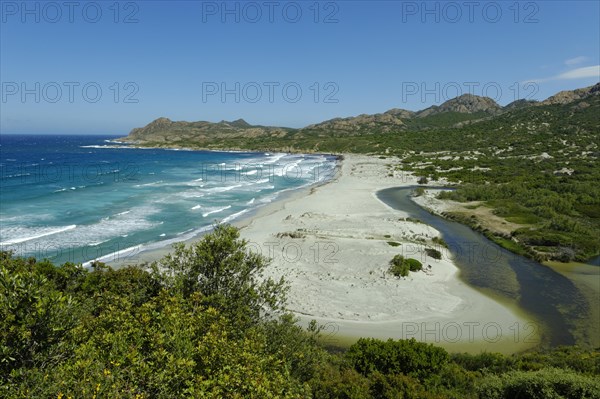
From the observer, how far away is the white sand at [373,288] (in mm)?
21578

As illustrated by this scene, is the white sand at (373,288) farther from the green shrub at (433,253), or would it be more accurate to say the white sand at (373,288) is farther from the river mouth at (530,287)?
the river mouth at (530,287)

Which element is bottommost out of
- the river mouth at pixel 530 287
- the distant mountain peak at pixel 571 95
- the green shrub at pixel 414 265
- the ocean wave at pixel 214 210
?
the river mouth at pixel 530 287

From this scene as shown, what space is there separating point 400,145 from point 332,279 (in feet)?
416

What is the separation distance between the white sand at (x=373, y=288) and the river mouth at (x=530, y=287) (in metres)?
1.29

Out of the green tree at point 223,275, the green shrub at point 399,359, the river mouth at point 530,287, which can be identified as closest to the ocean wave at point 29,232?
the green tree at point 223,275

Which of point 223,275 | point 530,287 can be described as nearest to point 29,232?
point 223,275

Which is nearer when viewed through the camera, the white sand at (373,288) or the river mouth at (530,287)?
the white sand at (373,288)

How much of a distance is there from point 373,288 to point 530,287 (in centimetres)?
1242

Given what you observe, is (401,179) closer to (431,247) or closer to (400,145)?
(431,247)

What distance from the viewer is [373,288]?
26.5 meters

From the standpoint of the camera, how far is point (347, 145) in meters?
166

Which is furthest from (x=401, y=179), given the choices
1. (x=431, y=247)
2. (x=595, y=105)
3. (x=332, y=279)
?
(x=595, y=105)

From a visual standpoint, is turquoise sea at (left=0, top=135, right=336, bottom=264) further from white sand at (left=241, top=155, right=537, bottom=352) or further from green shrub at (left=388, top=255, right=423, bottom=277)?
green shrub at (left=388, top=255, right=423, bottom=277)

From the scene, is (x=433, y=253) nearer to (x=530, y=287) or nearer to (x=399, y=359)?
(x=530, y=287)
